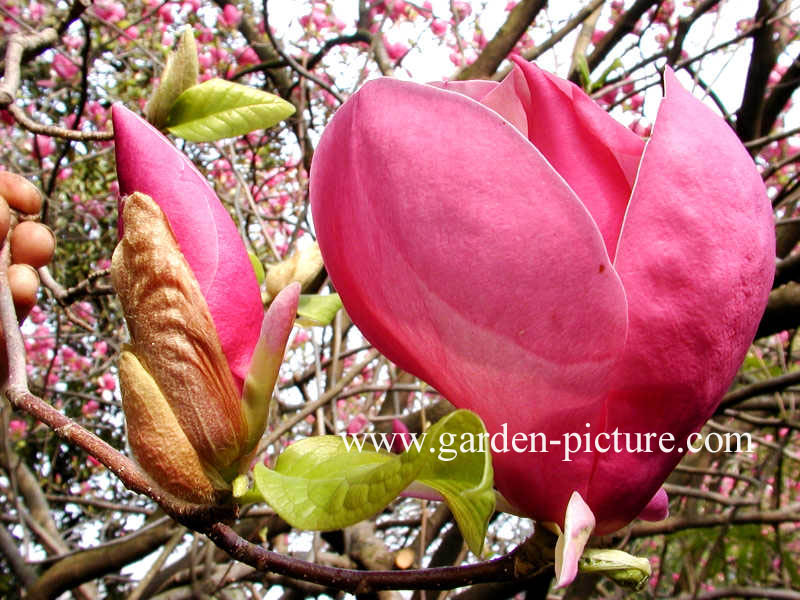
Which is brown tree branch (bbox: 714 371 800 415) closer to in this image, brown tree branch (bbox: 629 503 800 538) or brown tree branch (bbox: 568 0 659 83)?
brown tree branch (bbox: 629 503 800 538)

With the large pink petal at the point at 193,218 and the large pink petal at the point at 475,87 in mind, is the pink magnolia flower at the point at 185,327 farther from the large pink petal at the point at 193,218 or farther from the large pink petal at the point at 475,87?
the large pink petal at the point at 475,87

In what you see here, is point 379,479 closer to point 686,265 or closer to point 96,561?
point 686,265

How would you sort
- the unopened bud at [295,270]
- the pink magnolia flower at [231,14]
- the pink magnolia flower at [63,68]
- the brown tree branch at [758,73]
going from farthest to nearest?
the pink magnolia flower at [63,68], the pink magnolia flower at [231,14], the brown tree branch at [758,73], the unopened bud at [295,270]

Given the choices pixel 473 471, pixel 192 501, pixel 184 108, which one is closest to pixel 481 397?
pixel 473 471

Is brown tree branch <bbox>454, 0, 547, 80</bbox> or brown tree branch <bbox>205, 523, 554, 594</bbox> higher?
brown tree branch <bbox>454, 0, 547, 80</bbox>

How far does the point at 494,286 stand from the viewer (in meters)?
0.24

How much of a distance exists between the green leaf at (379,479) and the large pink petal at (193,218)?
0.06 meters

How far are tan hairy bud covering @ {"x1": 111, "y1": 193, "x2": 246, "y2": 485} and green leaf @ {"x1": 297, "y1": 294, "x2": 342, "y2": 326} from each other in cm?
35

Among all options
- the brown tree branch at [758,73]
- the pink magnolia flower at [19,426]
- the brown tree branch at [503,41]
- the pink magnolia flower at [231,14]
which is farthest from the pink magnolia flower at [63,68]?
the brown tree branch at [758,73]

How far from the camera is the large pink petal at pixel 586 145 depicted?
272mm

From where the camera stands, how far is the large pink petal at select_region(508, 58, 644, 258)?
272 mm

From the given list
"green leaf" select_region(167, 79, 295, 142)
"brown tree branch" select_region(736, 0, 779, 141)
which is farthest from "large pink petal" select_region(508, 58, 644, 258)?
"brown tree branch" select_region(736, 0, 779, 141)

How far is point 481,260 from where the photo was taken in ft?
0.77

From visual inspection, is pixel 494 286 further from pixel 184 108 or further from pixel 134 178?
pixel 184 108
